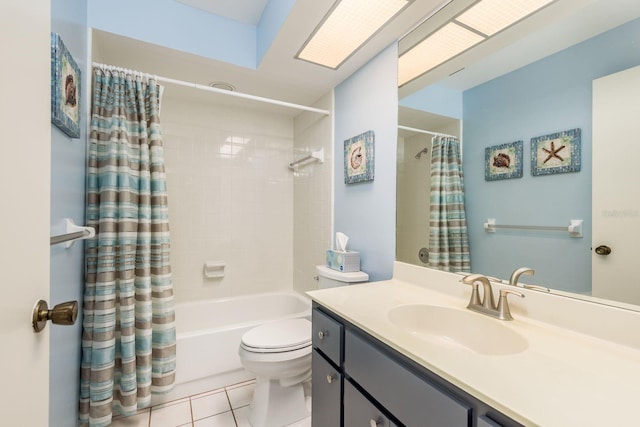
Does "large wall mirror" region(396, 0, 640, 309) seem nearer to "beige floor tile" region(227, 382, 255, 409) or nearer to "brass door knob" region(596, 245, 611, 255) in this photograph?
"brass door knob" region(596, 245, 611, 255)

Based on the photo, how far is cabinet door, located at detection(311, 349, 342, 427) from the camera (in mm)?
1038

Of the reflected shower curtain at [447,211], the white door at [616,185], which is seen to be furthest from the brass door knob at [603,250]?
the reflected shower curtain at [447,211]

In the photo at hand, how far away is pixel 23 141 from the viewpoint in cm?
49

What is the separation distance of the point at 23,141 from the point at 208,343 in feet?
5.69

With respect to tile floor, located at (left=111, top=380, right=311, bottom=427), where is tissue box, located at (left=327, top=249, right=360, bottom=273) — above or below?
above

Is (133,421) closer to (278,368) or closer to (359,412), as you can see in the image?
(278,368)

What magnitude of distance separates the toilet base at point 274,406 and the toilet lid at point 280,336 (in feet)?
0.75

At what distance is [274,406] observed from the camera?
1.56 meters

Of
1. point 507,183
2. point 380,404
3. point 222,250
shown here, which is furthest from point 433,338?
point 222,250

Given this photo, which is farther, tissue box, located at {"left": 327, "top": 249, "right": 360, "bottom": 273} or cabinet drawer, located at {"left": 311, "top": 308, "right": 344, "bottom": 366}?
tissue box, located at {"left": 327, "top": 249, "right": 360, "bottom": 273}

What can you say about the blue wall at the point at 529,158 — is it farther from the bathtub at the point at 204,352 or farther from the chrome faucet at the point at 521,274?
the bathtub at the point at 204,352

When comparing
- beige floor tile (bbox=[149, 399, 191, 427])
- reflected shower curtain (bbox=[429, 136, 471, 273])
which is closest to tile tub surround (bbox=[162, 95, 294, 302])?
beige floor tile (bbox=[149, 399, 191, 427])

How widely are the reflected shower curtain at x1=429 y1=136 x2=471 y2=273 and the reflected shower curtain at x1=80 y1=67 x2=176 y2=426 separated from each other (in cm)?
154

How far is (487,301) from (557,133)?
2.09 feet
